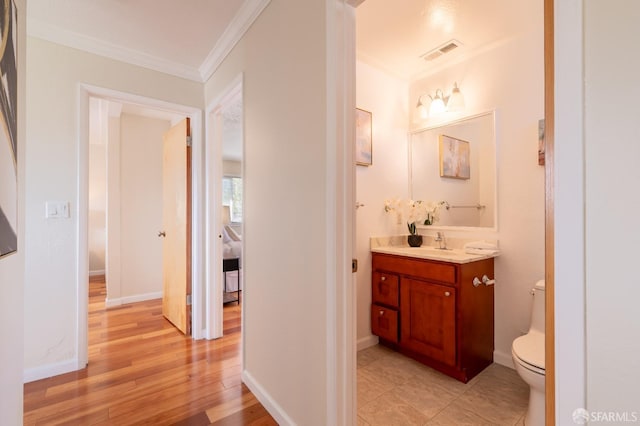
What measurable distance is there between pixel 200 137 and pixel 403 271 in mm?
2266

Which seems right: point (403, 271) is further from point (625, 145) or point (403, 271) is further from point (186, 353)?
point (186, 353)

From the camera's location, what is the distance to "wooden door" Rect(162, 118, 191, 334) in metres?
2.72

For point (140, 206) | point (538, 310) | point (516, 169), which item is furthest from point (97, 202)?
point (538, 310)

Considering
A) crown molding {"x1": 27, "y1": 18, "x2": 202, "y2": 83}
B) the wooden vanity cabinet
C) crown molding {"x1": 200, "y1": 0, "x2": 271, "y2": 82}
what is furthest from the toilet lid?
crown molding {"x1": 27, "y1": 18, "x2": 202, "y2": 83}

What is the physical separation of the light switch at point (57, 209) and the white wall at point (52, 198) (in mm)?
31

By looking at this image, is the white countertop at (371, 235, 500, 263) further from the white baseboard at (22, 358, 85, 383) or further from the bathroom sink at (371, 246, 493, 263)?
the white baseboard at (22, 358, 85, 383)

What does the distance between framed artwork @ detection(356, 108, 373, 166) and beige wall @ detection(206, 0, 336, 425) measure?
3.11ft

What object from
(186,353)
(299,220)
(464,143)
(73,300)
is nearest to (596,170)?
(299,220)

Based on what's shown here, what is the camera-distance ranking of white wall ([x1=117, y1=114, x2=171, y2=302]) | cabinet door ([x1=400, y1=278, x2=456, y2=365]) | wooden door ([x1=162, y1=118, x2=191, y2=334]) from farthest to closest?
1. white wall ([x1=117, y1=114, x2=171, y2=302])
2. wooden door ([x1=162, y1=118, x2=191, y2=334])
3. cabinet door ([x1=400, y1=278, x2=456, y2=365])

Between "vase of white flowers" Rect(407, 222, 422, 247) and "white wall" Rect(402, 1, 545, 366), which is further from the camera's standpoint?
"vase of white flowers" Rect(407, 222, 422, 247)

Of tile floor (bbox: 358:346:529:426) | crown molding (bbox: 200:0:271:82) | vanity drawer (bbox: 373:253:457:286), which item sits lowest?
tile floor (bbox: 358:346:529:426)

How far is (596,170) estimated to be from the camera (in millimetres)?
553

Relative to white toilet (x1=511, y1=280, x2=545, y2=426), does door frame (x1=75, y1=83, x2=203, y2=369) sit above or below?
above

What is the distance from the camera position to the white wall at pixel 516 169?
2004 mm
